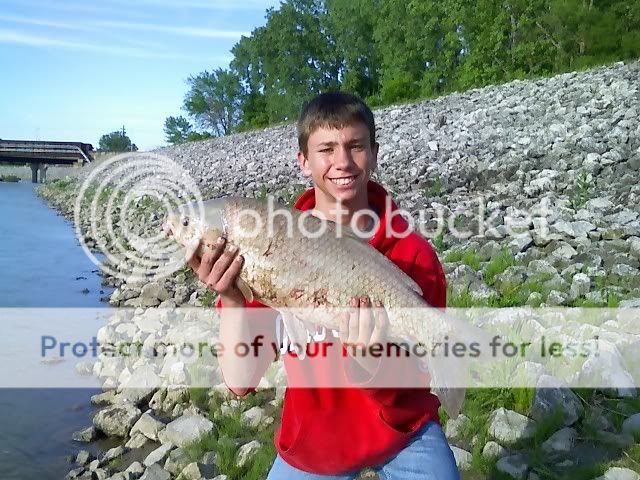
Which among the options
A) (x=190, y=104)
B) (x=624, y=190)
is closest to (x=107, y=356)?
(x=624, y=190)

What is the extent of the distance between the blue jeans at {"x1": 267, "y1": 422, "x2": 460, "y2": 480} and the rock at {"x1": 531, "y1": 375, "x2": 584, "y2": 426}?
5.00 ft

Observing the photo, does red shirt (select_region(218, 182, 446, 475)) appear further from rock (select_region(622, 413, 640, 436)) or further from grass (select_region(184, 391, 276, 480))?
rock (select_region(622, 413, 640, 436))

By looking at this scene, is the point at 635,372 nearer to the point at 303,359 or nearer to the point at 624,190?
the point at 303,359

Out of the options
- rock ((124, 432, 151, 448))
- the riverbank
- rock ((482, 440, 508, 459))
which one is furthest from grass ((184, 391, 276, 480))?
rock ((482, 440, 508, 459))

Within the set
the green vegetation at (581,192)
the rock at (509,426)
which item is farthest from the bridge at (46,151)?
the rock at (509,426)

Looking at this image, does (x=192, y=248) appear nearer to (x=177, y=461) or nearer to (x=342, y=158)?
(x=342, y=158)

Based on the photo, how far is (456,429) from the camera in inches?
160

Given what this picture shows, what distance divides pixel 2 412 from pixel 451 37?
37592mm

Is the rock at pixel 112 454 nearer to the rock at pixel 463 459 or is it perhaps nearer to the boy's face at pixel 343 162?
the rock at pixel 463 459

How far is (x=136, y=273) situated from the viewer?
432 inches

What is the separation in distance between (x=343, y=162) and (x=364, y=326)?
28.8 inches

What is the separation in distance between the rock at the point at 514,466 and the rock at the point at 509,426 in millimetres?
179

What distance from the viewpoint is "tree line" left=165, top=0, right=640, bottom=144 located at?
30.1 m

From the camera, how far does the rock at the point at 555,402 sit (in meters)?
3.91
